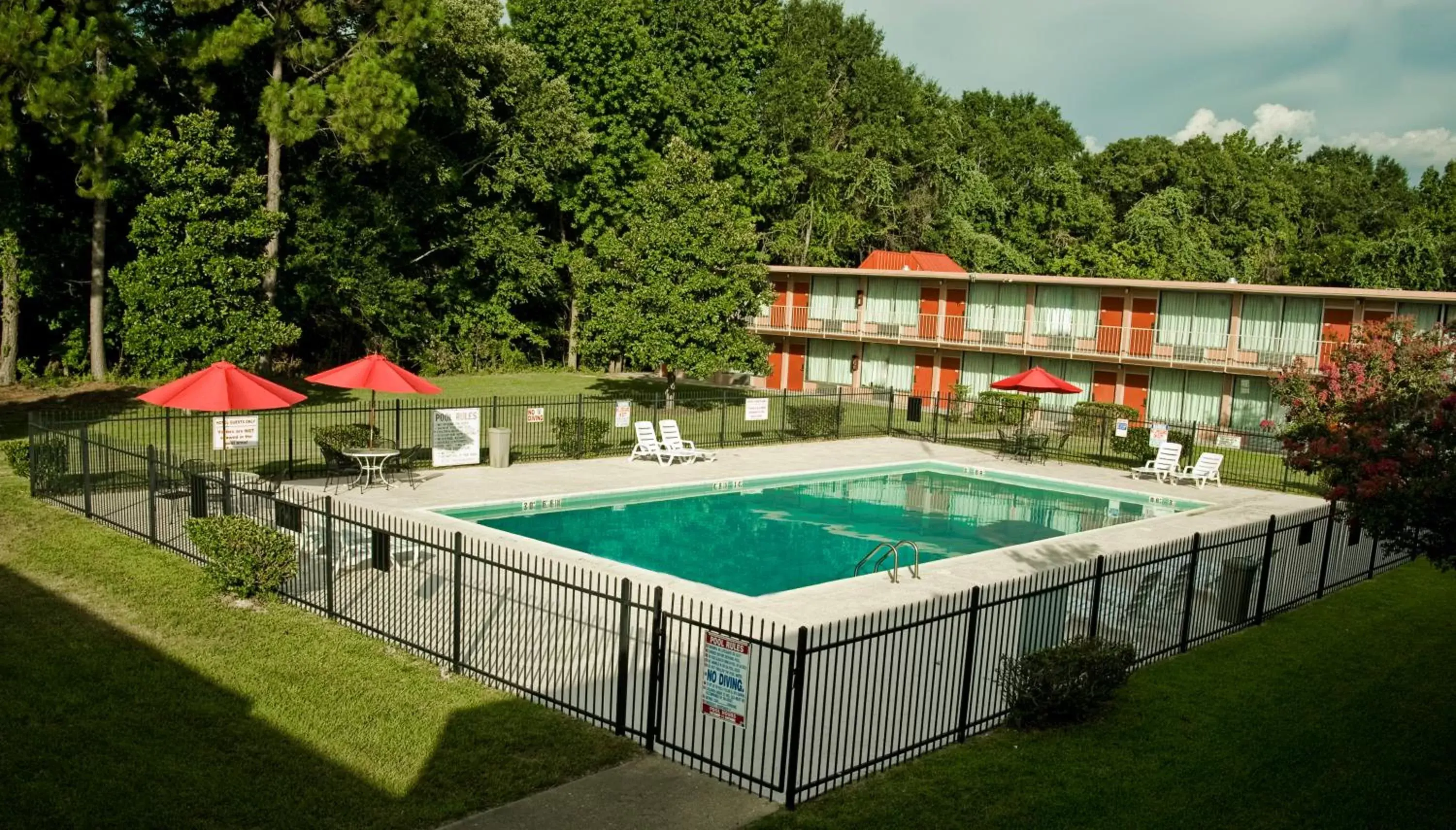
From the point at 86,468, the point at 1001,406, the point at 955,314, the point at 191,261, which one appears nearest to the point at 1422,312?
the point at 1001,406

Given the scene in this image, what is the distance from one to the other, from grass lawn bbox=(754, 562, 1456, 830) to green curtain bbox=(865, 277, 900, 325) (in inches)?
1299

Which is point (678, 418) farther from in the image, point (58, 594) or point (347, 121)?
point (58, 594)

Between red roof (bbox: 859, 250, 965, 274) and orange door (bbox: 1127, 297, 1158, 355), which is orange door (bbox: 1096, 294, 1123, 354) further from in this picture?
red roof (bbox: 859, 250, 965, 274)

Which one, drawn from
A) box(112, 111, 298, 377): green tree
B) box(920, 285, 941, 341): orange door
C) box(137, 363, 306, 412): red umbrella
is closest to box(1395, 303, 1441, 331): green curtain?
box(920, 285, 941, 341): orange door

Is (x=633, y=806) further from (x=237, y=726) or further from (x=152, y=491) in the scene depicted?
(x=152, y=491)

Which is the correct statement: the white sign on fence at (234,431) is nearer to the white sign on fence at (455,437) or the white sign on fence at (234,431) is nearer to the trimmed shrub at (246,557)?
the trimmed shrub at (246,557)

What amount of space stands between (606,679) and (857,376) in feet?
123

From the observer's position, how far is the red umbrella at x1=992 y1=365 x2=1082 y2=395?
1133 inches

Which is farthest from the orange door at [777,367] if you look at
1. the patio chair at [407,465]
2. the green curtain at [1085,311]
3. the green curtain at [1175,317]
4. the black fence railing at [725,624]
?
the black fence railing at [725,624]

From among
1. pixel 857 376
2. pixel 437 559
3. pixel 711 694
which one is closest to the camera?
pixel 711 694

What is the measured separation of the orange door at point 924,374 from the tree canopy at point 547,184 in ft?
33.0

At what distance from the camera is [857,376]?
154ft

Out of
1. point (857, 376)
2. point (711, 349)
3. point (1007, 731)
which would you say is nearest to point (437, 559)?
point (1007, 731)

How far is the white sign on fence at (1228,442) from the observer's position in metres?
34.6
